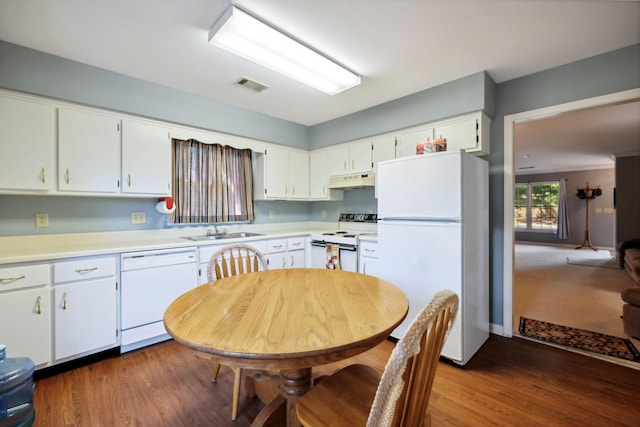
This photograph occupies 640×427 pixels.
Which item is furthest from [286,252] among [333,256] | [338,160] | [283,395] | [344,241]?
[283,395]

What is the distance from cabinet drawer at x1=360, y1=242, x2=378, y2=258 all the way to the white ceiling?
160cm

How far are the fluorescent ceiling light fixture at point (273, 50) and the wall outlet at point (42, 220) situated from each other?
202 cm

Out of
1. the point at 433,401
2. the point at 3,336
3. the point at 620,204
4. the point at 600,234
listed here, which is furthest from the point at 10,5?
the point at 600,234

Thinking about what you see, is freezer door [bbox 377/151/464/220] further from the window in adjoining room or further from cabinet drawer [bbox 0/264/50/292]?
the window in adjoining room

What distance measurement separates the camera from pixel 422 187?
2279mm

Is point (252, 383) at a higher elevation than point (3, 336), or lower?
lower

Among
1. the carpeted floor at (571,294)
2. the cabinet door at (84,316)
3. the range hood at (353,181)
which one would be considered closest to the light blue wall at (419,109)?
the range hood at (353,181)

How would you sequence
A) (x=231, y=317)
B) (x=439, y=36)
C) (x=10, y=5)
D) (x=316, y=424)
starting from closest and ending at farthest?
(x=316, y=424) → (x=231, y=317) → (x=10, y=5) → (x=439, y=36)

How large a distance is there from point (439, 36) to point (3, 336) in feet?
11.7

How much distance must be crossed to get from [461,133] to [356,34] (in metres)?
1.35

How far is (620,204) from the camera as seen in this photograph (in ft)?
20.5

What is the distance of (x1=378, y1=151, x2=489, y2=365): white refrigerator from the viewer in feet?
6.97

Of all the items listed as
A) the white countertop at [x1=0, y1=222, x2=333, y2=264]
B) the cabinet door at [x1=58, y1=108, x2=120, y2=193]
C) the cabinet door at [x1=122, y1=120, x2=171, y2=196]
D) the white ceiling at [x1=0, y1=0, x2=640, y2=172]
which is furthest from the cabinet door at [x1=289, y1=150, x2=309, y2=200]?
the cabinet door at [x1=58, y1=108, x2=120, y2=193]

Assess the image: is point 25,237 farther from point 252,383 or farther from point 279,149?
point 279,149
